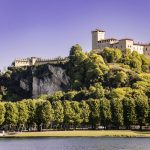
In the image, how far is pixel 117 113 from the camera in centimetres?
13712

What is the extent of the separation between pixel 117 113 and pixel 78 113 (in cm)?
1079

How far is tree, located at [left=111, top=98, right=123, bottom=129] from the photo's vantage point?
5374 inches

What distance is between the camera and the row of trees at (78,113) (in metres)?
136

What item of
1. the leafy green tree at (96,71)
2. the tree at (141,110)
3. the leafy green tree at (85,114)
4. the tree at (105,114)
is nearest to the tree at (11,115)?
the leafy green tree at (85,114)

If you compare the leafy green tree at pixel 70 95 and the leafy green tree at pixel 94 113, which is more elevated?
the leafy green tree at pixel 70 95

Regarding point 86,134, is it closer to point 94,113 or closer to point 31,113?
point 94,113

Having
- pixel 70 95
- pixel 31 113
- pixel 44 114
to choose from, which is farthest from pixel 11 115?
pixel 70 95

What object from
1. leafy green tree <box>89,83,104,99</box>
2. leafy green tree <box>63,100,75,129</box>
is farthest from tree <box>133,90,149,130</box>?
leafy green tree <box>89,83,104,99</box>

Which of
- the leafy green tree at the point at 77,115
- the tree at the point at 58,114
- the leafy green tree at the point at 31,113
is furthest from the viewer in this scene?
the leafy green tree at the point at 77,115

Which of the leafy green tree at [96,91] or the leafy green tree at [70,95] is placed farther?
the leafy green tree at [70,95]

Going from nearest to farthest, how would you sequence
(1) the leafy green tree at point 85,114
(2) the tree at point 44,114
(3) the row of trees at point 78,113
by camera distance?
1. (3) the row of trees at point 78,113
2. (2) the tree at point 44,114
3. (1) the leafy green tree at point 85,114

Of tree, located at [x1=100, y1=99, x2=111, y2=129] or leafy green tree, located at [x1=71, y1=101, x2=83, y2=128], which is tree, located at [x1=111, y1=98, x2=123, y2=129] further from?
leafy green tree, located at [x1=71, y1=101, x2=83, y2=128]

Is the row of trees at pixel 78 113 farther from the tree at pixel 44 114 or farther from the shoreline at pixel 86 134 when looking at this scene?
the shoreline at pixel 86 134

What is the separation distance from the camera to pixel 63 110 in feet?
463
